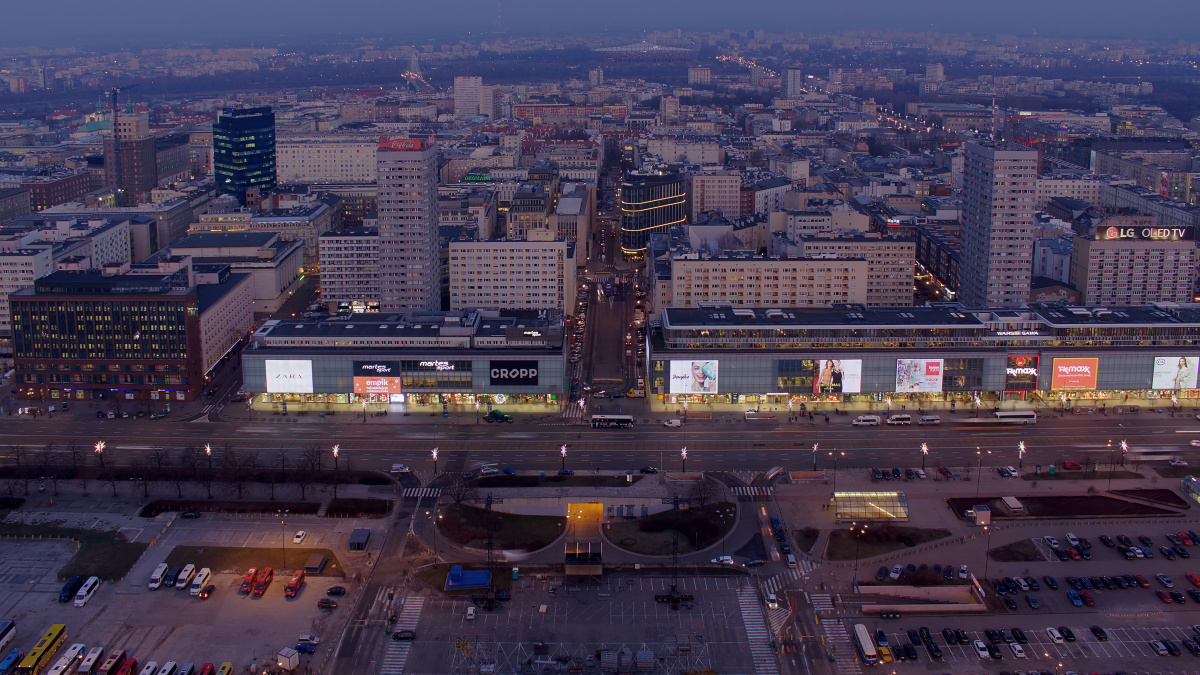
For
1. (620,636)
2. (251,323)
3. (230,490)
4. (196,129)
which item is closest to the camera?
(620,636)

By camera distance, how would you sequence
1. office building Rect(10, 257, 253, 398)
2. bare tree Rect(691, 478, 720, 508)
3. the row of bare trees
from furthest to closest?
office building Rect(10, 257, 253, 398)
the row of bare trees
bare tree Rect(691, 478, 720, 508)

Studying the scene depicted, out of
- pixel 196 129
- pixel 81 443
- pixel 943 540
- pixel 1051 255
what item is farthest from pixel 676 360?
pixel 196 129

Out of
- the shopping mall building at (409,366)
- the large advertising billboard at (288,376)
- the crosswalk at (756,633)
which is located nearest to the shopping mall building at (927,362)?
the shopping mall building at (409,366)

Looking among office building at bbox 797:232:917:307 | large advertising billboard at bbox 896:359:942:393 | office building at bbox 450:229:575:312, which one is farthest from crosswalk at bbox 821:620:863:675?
office building at bbox 797:232:917:307

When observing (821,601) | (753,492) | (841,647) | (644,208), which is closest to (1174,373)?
(753,492)

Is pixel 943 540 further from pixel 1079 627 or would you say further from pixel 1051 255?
pixel 1051 255

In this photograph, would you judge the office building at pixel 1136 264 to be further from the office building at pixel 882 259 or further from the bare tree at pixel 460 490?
the bare tree at pixel 460 490

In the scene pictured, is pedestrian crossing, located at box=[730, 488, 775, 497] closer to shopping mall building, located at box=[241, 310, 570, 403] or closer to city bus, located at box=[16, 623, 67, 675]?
shopping mall building, located at box=[241, 310, 570, 403]
